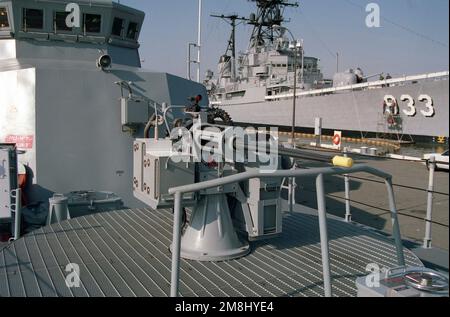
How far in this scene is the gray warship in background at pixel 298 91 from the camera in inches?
1073

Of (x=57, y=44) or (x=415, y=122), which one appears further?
(x=415, y=122)

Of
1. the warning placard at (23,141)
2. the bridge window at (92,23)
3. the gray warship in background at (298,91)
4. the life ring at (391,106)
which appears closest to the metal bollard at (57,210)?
the warning placard at (23,141)

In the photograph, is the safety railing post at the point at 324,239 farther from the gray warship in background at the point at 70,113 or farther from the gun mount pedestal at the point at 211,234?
the gray warship in background at the point at 70,113

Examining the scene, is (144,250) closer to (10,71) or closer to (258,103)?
(10,71)

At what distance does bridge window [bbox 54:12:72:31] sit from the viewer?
787cm

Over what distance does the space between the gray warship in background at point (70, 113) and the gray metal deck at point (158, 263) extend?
193 cm

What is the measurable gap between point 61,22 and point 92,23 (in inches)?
22.1

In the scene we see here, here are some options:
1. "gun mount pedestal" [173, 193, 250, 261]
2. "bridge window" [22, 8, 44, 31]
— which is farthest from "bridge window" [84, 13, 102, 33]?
"gun mount pedestal" [173, 193, 250, 261]

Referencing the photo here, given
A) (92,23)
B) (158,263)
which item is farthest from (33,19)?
(158,263)

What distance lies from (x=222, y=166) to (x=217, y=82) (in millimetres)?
45117

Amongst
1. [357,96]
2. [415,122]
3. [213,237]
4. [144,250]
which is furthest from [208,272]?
[357,96]

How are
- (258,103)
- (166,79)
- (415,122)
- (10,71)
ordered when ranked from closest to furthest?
(10,71)
(166,79)
(415,122)
(258,103)

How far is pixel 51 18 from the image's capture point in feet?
25.8

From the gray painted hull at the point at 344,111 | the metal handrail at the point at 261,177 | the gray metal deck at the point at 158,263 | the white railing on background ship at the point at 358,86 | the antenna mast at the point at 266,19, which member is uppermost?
the antenna mast at the point at 266,19
